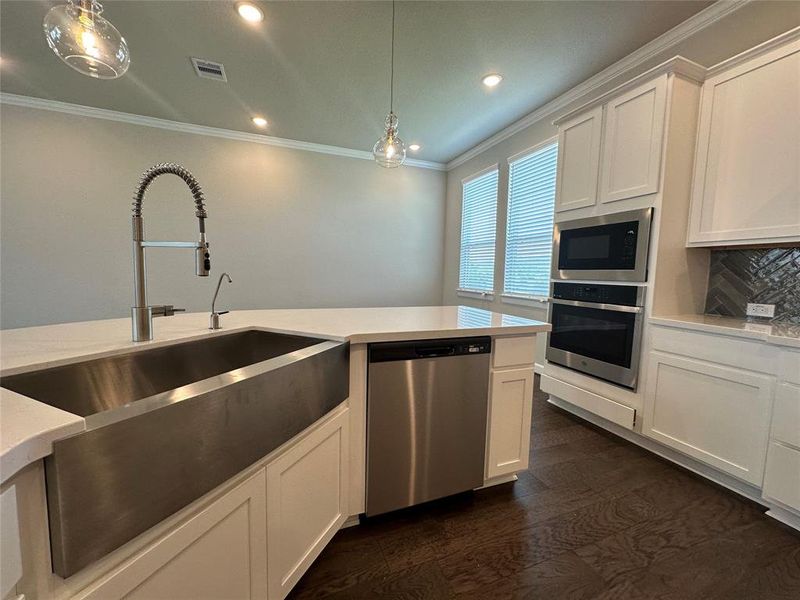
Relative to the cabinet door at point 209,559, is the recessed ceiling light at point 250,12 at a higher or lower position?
higher

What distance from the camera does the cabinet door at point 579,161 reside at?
248 centimetres

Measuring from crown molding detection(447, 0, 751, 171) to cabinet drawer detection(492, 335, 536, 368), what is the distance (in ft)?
8.02

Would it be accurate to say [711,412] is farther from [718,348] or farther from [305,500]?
[305,500]

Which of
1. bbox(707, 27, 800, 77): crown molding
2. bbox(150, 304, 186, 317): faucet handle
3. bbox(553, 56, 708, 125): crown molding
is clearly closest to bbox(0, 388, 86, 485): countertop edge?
bbox(150, 304, 186, 317): faucet handle

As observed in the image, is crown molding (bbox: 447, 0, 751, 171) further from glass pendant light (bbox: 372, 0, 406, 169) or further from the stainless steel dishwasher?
the stainless steel dishwasher

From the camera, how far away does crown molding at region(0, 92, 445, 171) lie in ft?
11.1

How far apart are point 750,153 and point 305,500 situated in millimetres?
2913

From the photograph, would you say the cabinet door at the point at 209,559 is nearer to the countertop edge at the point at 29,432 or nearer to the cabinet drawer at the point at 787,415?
the countertop edge at the point at 29,432

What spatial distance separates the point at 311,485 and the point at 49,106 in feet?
16.0

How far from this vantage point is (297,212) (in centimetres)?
460

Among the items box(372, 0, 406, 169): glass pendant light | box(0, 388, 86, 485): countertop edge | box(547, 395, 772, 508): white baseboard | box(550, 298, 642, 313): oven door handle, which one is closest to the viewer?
box(0, 388, 86, 485): countertop edge

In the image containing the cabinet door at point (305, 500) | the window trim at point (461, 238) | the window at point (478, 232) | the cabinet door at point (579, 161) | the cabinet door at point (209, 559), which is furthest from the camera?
the window at point (478, 232)

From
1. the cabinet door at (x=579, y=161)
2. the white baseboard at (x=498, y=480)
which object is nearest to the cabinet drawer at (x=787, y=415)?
the white baseboard at (x=498, y=480)

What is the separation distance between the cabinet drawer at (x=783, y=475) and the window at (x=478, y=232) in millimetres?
2962
